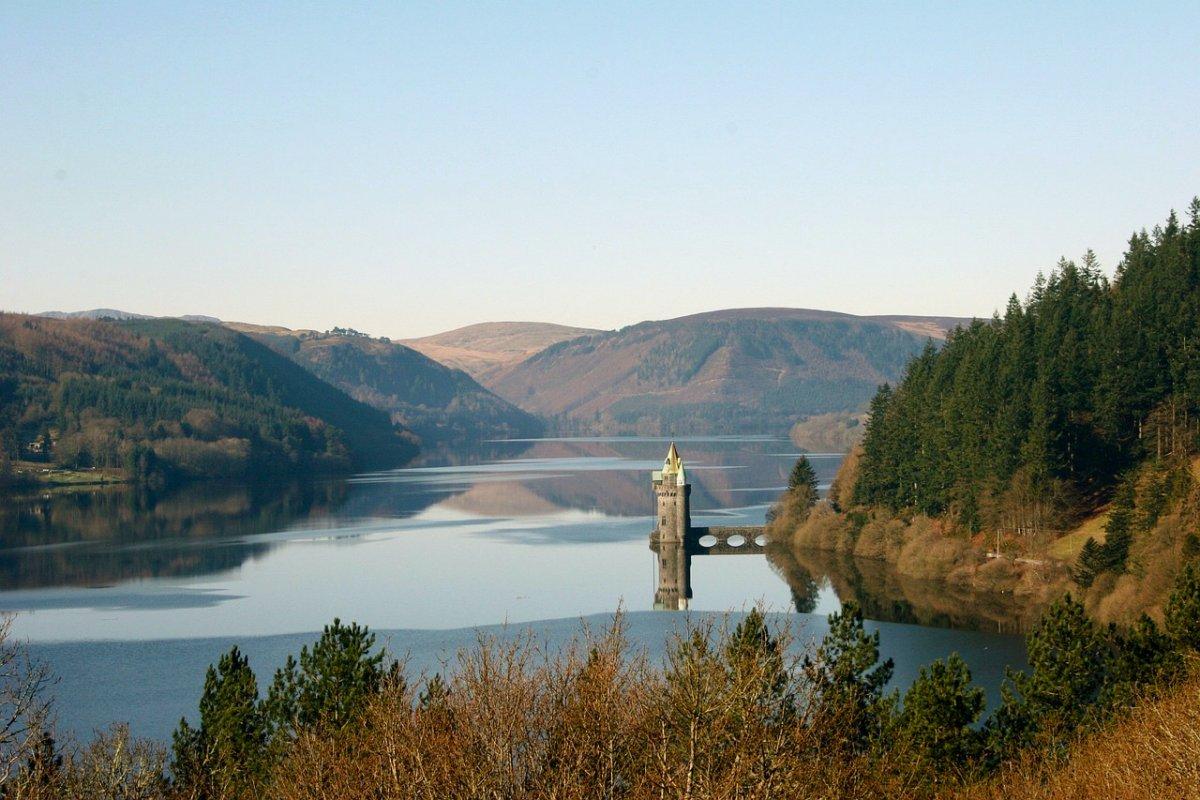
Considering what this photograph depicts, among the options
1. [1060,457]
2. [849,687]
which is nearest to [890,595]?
[1060,457]

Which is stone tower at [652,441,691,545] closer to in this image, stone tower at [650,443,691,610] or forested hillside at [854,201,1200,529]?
stone tower at [650,443,691,610]

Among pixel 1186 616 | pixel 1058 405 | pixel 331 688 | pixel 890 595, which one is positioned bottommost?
pixel 890 595

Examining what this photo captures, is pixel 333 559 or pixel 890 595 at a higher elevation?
pixel 333 559

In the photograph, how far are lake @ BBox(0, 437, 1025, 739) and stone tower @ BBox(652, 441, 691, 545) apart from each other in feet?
9.34

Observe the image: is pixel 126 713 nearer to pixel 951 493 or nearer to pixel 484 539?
pixel 951 493

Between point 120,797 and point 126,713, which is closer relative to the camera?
point 120,797

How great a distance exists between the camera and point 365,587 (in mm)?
83750

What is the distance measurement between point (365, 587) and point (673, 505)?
25816mm

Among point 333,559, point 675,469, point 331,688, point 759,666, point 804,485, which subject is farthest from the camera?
point 804,485

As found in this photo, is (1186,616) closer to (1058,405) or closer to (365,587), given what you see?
(1058,405)

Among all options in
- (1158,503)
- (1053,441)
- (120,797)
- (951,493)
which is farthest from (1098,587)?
(120,797)

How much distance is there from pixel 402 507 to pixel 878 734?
113956 mm

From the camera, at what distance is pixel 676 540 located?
327 ft

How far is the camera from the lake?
58.2m
